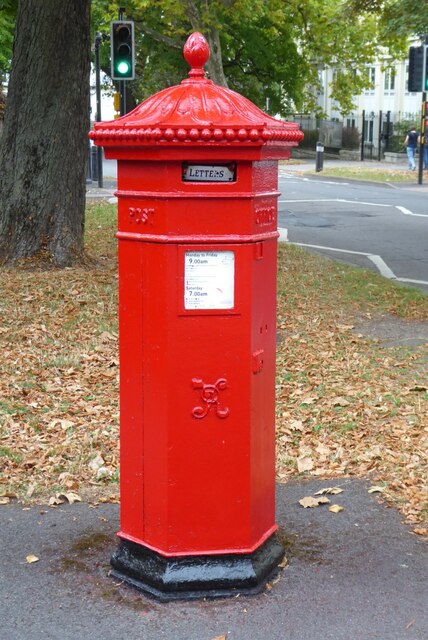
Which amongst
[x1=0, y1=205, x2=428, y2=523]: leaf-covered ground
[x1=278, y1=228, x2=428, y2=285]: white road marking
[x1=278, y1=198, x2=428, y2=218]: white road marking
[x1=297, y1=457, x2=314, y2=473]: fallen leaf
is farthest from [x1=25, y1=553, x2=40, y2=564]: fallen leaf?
[x1=278, y1=198, x2=428, y2=218]: white road marking

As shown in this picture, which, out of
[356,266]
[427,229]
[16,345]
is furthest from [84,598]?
[427,229]

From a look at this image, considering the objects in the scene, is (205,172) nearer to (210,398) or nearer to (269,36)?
(210,398)

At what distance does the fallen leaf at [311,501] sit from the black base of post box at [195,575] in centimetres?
93

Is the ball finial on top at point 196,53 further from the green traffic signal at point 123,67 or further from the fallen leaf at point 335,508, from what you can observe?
the green traffic signal at point 123,67

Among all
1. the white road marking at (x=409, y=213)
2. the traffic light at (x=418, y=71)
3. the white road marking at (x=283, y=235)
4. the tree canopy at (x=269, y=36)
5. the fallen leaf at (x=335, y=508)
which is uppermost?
the tree canopy at (x=269, y=36)

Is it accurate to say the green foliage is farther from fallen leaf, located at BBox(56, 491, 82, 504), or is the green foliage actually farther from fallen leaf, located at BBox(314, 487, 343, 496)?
fallen leaf, located at BBox(314, 487, 343, 496)

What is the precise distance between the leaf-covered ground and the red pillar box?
121cm

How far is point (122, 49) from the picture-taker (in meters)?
15.0

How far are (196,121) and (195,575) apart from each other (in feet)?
6.07

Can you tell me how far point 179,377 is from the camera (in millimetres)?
3658

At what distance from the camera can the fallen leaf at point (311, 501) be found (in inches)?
190

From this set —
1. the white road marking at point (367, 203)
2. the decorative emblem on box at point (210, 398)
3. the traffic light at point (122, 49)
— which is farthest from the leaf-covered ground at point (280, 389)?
the white road marking at point (367, 203)

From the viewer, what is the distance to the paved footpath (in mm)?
3549

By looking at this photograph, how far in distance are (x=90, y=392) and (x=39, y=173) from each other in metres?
4.27
